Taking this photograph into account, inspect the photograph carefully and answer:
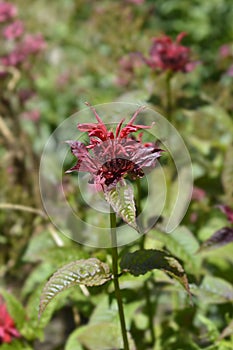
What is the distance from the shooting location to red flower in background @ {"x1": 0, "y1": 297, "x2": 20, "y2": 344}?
1429mm

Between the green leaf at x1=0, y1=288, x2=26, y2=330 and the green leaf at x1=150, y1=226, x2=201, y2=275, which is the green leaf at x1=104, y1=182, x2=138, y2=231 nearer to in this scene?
the green leaf at x1=150, y1=226, x2=201, y2=275

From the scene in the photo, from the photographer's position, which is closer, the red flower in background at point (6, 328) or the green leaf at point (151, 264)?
the green leaf at point (151, 264)

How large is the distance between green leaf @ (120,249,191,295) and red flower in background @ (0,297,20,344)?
0.60 metres

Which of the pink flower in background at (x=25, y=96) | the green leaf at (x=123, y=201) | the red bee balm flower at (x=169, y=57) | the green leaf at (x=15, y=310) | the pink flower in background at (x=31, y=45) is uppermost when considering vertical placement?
the pink flower in background at (x=31, y=45)

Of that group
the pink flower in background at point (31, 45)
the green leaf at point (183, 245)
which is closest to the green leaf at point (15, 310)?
the green leaf at point (183, 245)

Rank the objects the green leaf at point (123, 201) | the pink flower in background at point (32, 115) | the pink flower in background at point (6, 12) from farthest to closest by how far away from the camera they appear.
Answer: the pink flower in background at point (32, 115)
the pink flower in background at point (6, 12)
the green leaf at point (123, 201)

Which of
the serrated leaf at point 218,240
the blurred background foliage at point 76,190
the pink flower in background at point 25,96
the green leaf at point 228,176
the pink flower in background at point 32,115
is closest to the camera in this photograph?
the serrated leaf at point 218,240

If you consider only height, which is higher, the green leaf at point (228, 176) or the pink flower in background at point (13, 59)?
the pink flower in background at point (13, 59)

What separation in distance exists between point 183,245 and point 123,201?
1.69 feet

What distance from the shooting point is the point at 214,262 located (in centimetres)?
177

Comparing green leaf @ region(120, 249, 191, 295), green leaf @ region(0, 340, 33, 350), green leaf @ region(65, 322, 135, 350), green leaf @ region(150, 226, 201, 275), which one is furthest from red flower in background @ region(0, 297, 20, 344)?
green leaf @ region(120, 249, 191, 295)

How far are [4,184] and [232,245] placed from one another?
49.0 inches

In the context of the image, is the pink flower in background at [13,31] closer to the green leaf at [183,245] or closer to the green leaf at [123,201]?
the green leaf at [183,245]

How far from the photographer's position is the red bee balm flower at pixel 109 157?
0.86m
